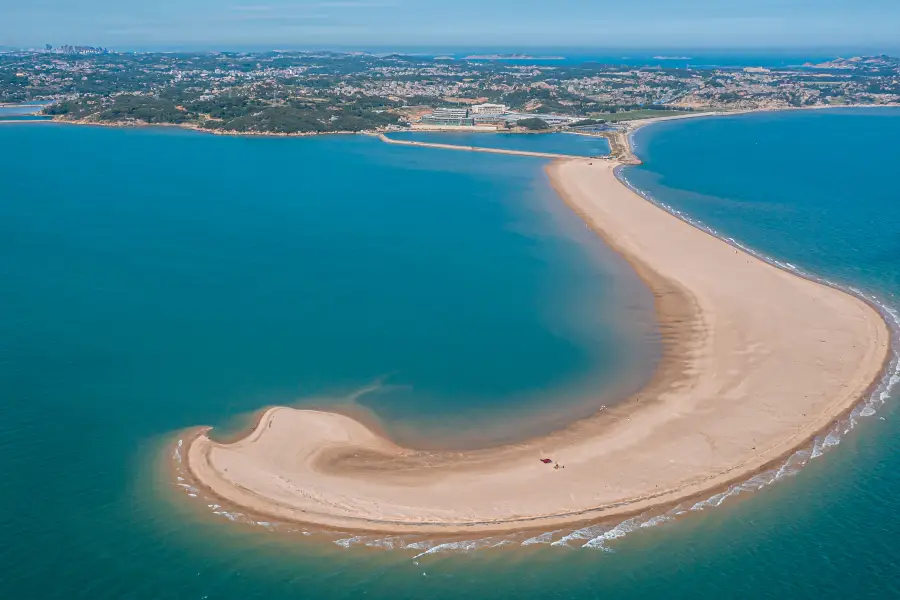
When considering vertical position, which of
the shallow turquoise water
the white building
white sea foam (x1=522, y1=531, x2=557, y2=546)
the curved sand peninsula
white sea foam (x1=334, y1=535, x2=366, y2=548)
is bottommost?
white sea foam (x1=334, y1=535, x2=366, y2=548)

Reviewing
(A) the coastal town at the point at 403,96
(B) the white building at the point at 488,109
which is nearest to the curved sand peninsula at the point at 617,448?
(A) the coastal town at the point at 403,96

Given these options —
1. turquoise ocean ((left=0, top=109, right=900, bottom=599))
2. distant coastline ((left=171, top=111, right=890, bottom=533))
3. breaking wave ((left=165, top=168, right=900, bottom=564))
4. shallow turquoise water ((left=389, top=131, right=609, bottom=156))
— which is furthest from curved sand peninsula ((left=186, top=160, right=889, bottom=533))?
shallow turquoise water ((left=389, top=131, right=609, bottom=156))

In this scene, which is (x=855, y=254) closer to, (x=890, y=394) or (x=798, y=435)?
(x=890, y=394)

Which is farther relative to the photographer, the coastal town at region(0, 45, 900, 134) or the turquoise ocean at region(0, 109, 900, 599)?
the coastal town at region(0, 45, 900, 134)

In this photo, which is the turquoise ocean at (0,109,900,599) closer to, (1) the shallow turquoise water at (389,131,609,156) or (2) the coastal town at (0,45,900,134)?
(1) the shallow turquoise water at (389,131,609,156)

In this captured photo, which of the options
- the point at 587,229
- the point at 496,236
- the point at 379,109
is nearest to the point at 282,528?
the point at 496,236

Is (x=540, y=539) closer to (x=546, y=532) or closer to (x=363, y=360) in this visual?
(x=546, y=532)

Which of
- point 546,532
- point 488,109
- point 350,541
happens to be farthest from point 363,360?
point 488,109
